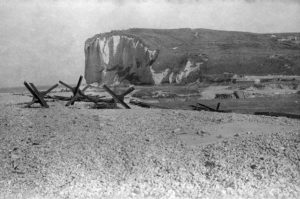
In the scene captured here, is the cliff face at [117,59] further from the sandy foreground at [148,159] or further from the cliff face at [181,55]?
the sandy foreground at [148,159]

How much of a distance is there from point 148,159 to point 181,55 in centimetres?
6633

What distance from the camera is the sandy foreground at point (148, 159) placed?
283 inches

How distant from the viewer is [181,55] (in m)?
74.2

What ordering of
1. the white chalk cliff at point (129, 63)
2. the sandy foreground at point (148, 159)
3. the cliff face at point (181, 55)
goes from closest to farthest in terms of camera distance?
the sandy foreground at point (148, 159) < the cliff face at point (181, 55) < the white chalk cliff at point (129, 63)

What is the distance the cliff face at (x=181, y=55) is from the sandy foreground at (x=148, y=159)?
57915 mm

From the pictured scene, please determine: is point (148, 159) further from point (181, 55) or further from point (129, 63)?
point (129, 63)

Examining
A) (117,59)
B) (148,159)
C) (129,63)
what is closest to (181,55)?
(129,63)

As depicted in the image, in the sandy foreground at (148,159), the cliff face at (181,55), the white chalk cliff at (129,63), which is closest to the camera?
the sandy foreground at (148,159)

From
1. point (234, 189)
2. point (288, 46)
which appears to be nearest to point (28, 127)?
point (234, 189)

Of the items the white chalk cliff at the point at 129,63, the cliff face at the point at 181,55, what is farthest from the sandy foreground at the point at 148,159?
the white chalk cliff at the point at 129,63

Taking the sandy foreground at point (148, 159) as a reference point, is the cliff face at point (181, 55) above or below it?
above

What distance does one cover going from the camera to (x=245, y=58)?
240 feet

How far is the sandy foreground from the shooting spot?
718cm

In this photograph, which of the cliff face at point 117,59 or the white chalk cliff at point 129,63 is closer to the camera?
the white chalk cliff at point 129,63
